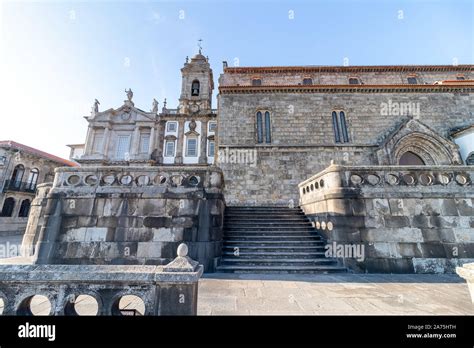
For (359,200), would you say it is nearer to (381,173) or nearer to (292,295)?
(381,173)

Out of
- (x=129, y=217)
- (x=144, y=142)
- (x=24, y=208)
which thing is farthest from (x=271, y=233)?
(x=24, y=208)

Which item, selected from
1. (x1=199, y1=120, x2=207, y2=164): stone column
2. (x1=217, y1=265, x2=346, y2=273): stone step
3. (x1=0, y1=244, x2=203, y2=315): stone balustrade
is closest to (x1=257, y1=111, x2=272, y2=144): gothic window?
(x1=217, y1=265, x2=346, y2=273): stone step

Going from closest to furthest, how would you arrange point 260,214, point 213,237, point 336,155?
point 213,237, point 260,214, point 336,155

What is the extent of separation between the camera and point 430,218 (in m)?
5.94

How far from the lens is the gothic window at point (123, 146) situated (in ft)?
77.6

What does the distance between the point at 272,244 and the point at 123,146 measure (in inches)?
948

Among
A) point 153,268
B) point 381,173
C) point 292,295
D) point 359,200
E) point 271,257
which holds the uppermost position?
point 381,173

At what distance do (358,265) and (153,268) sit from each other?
18.7 feet

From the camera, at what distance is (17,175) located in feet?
71.5

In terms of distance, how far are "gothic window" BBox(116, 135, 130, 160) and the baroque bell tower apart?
7615mm

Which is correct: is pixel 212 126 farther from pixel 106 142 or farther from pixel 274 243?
pixel 274 243

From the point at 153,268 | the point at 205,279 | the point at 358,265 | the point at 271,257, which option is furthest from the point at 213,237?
the point at 358,265

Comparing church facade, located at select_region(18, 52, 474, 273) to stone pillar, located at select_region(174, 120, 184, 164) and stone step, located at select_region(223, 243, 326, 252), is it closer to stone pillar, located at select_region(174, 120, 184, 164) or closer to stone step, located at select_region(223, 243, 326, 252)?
stone step, located at select_region(223, 243, 326, 252)
